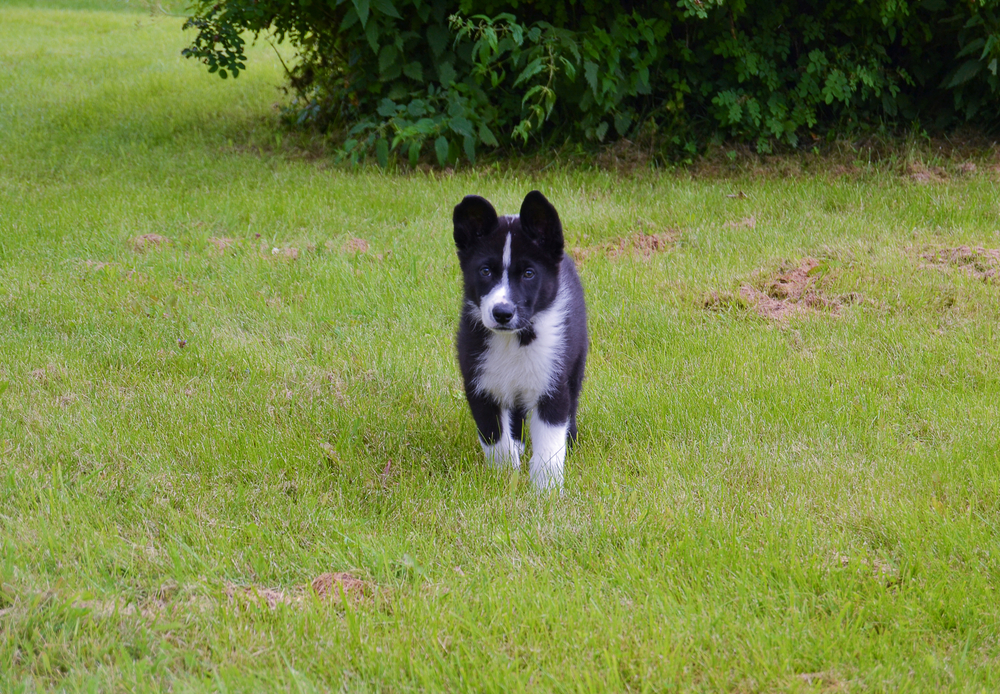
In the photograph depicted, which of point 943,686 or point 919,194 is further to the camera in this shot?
point 919,194

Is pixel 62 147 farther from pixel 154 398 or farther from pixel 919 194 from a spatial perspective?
pixel 919 194

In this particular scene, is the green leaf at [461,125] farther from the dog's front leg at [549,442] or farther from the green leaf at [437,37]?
the dog's front leg at [549,442]

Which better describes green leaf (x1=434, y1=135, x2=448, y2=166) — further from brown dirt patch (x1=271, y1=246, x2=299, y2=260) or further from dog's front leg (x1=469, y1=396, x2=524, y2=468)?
dog's front leg (x1=469, y1=396, x2=524, y2=468)

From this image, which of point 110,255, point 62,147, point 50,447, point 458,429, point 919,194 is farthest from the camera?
point 62,147

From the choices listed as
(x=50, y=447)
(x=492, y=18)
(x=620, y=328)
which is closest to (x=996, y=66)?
(x=492, y=18)

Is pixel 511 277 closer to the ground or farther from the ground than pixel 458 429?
farther from the ground

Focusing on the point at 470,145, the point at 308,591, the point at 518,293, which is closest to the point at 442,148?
the point at 470,145

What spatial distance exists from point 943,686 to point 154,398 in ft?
12.0

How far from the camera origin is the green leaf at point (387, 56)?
8.47 meters

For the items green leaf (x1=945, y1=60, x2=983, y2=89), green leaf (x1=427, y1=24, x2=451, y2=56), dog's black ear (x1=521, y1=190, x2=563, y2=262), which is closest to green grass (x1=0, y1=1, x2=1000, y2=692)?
dog's black ear (x1=521, y1=190, x2=563, y2=262)

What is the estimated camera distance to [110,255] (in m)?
6.61

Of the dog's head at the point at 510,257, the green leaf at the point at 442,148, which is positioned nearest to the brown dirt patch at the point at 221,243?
the green leaf at the point at 442,148

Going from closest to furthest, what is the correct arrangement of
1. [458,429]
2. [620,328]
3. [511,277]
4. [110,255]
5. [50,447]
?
[511,277] → [50,447] → [458,429] → [620,328] → [110,255]

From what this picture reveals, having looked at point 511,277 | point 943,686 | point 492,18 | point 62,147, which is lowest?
point 62,147
